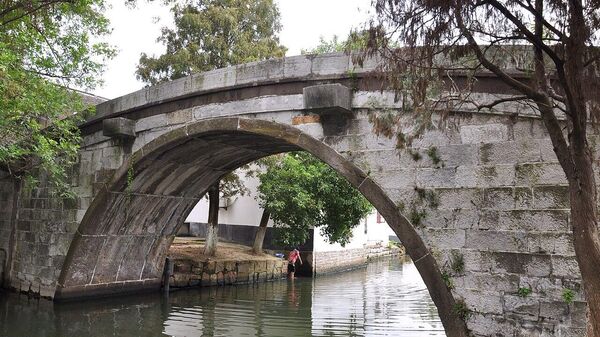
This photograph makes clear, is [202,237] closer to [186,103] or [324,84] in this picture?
[186,103]

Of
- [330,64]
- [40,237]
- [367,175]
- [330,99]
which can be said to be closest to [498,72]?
[367,175]

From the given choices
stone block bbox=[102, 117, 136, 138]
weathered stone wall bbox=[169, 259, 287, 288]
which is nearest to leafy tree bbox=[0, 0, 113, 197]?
stone block bbox=[102, 117, 136, 138]

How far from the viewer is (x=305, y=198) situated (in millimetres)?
12547

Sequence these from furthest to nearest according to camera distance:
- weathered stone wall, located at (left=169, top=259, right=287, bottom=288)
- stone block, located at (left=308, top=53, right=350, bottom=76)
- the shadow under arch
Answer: weathered stone wall, located at (left=169, top=259, right=287, bottom=288) → the shadow under arch → stone block, located at (left=308, top=53, right=350, bottom=76)

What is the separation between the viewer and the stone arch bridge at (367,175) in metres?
4.54

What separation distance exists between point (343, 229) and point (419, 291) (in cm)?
243

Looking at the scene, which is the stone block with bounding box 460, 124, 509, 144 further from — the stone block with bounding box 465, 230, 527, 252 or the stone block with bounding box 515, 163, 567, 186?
the stone block with bounding box 465, 230, 527, 252

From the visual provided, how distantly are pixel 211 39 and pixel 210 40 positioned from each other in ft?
0.10

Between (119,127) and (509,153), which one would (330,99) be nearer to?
(509,153)

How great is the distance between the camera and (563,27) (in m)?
3.02

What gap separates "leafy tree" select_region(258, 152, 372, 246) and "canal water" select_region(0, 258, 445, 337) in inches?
65.6

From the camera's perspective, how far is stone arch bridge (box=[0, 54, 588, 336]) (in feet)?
14.9

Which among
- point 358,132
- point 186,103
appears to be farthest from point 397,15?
point 186,103

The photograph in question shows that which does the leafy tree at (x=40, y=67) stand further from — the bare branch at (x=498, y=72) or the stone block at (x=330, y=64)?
the bare branch at (x=498, y=72)
